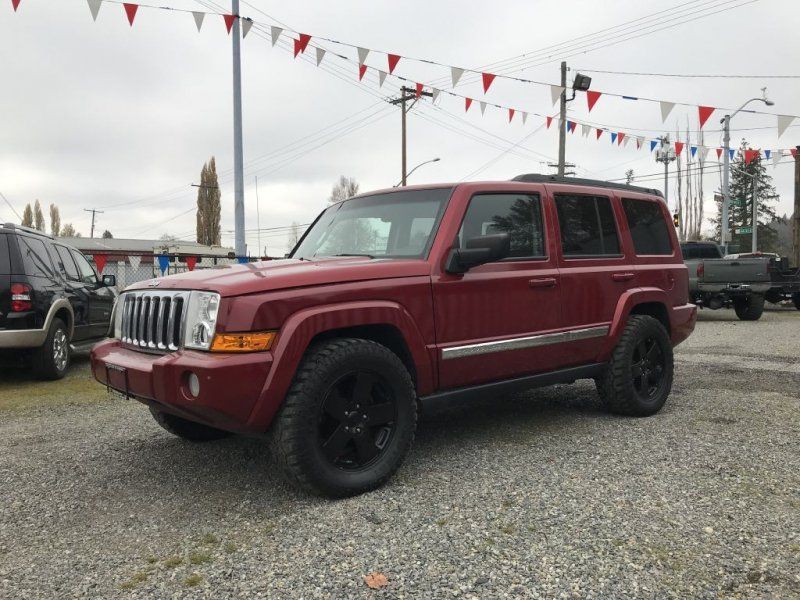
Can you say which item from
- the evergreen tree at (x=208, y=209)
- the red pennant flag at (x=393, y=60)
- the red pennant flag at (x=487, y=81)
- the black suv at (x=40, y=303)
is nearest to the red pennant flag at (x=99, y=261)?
the black suv at (x=40, y=303)

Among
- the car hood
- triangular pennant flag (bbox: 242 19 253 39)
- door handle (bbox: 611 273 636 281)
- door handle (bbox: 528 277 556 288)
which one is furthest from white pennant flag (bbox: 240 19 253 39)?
door handle (bbox: 528 277 556 288)

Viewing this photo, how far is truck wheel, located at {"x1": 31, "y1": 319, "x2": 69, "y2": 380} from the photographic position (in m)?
6.70

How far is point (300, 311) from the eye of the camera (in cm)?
305

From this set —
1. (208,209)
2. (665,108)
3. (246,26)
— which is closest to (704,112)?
(665,108)

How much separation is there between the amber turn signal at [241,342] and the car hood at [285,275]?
202 mm

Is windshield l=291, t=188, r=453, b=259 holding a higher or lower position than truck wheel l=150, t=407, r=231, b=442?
higher

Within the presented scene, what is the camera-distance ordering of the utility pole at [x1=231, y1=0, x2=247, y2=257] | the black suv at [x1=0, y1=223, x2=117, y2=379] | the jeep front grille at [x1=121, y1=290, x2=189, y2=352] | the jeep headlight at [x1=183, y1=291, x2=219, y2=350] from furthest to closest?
the utility pole at [x1=231, y1=0, x2=247, y2=257], the black suv at [x1=0, y1=223, x2=117, y2=379], the jeep front grille at [x1=121, y1=290, x2=189, y2=352], the jeep headlight at [x1=183, y1=291, x2=219, y2=350]

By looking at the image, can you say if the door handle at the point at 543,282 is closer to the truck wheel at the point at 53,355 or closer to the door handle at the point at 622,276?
the door handle at the point at 622,276

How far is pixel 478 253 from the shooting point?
11.5 ft

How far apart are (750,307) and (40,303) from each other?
1397 centimetres

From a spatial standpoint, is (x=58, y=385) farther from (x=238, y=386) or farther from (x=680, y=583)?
(x=680, y=583)

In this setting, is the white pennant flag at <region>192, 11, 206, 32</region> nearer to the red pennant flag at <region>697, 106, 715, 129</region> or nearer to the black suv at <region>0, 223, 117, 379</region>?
the black suv at <region>0, 223, 117, 379</region>

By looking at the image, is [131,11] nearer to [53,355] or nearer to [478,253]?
[53,355]

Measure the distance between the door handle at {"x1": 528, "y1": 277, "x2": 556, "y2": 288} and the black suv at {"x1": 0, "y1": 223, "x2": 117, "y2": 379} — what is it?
17.7 ft
